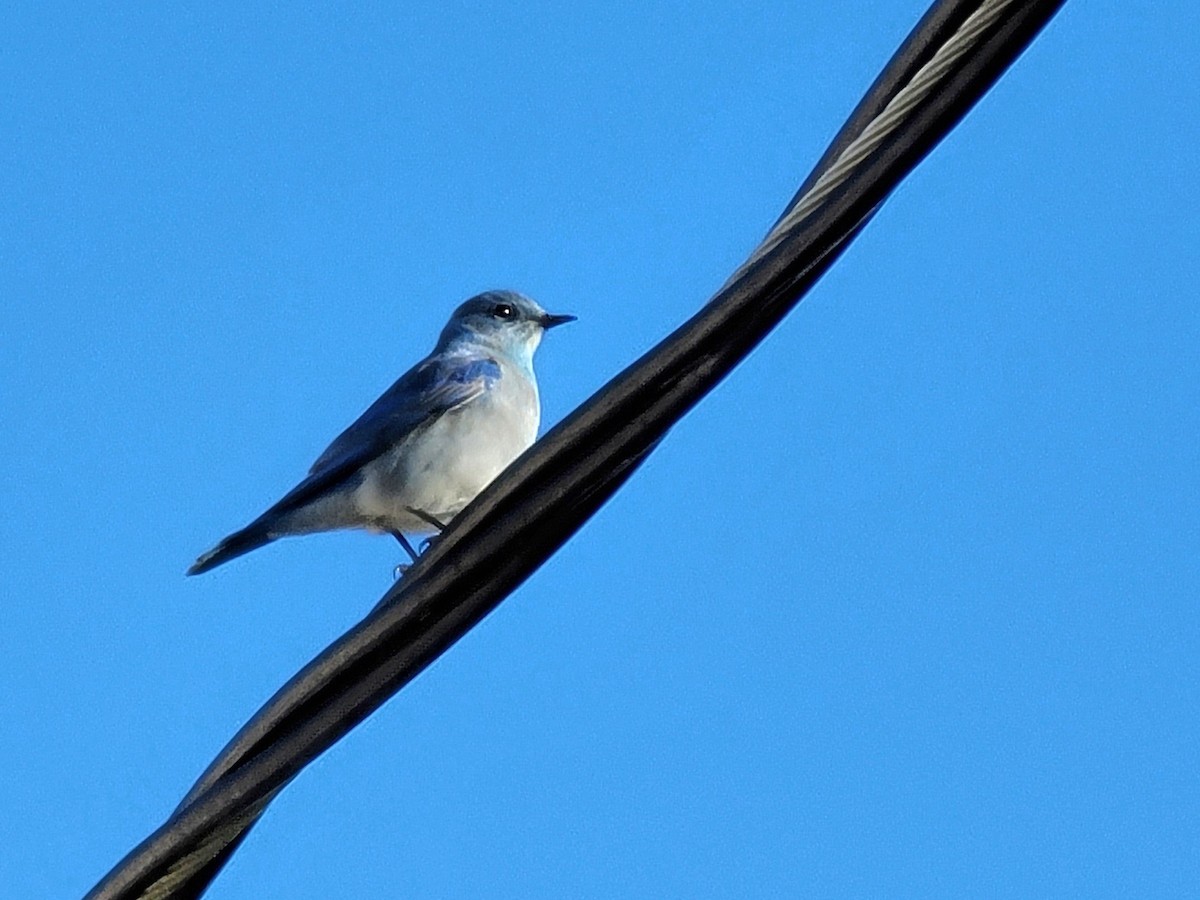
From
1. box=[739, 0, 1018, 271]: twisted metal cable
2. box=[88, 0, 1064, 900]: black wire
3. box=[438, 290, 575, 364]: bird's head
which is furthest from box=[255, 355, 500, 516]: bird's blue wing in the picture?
box=[739, 0, 1018, 271]: twisted metal cable

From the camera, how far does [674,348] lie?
11.6 feet

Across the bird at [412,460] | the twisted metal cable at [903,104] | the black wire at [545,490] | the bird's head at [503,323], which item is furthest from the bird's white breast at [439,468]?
the twisted metal cable at [903,104]

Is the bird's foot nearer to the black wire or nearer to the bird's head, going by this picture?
the bird's head

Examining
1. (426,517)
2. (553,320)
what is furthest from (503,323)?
(426,517)

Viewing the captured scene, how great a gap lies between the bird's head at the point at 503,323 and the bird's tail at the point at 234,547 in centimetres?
167

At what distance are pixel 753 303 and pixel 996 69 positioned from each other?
612mm

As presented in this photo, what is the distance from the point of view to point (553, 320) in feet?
32.8

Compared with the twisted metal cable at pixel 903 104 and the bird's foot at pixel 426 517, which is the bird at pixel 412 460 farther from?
the twisted metal cable at pixel 903 104

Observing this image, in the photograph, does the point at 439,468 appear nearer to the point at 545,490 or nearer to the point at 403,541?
the point at 403,541

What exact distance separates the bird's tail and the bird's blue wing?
0.33ft

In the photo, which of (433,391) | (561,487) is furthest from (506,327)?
(561,487)

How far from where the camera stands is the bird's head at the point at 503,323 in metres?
9.63

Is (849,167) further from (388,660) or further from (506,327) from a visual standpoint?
(506,327)

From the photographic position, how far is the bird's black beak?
9.98 meters
